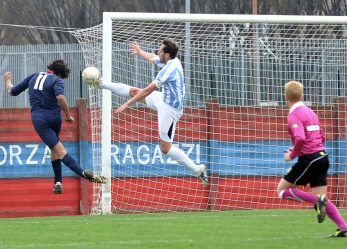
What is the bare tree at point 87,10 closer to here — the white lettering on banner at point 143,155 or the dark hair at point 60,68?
the white lettering on banner at point 143,155

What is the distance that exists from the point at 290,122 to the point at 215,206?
8.66 meters

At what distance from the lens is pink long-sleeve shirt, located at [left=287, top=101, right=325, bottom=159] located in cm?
1269

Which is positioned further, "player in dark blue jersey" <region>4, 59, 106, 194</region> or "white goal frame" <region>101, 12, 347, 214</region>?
"white goal frame" <region>101, 12, 347, 214</region>

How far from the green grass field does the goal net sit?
3883 millimetres

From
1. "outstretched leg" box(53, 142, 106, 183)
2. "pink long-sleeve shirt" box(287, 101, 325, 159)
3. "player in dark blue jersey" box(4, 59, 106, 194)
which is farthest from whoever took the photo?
"player in dark blue jersey" box(4, 59, 106, 194)

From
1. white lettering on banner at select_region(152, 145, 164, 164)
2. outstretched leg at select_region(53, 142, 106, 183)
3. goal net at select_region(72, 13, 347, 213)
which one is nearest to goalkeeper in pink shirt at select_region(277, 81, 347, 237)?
outstretched leg at select_region(53, 142, 106, 183)

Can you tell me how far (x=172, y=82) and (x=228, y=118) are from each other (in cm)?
440

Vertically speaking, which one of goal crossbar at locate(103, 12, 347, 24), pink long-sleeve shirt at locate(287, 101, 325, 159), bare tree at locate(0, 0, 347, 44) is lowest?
pink long-sleeve shirt at locate(287, 101, 325, 159)

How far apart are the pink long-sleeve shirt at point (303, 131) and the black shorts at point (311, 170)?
72mm

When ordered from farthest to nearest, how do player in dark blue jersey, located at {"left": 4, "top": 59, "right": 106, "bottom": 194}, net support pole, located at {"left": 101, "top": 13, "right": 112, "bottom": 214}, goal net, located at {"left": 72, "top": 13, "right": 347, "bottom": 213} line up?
goal net, located at {"left": 72, "top": 13, "right": 347, "bottom": 213}
net support pole, located at {"left": 101, "top": 13, "right": 112, "bottom": 214}
player in dark blue jersey, located at {"left": 4, "top": 59, "right": 106, "bottom": 194}

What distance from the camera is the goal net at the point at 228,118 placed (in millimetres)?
20938

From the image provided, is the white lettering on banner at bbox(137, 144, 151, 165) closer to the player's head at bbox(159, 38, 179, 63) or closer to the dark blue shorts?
the dark blue shorts

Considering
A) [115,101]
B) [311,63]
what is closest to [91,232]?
[115,101]

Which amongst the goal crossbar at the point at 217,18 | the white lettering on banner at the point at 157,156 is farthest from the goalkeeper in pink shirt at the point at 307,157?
the white lettering on banner at the point at 157,156
